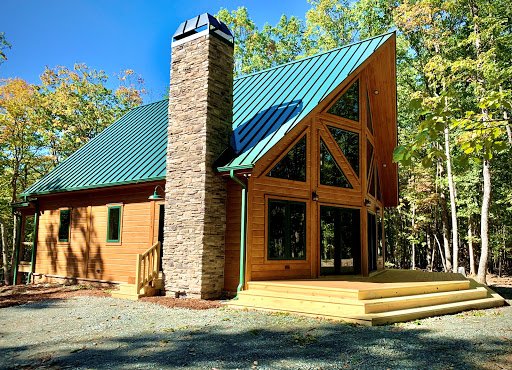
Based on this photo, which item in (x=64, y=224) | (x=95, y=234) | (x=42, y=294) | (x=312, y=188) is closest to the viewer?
(x=312, y=188)

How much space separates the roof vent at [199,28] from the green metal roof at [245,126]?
224 cm

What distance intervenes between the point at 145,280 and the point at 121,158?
206 inches

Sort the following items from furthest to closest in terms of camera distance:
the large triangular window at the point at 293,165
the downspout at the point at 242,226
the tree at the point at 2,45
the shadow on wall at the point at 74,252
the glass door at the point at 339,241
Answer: the tree at the point at 2,45 → the shadow on wall at the point at 74,252 → the glass door at the point at 339,241 → the large triangular window at the point at 293,165 → the downspout at the point at 242,226

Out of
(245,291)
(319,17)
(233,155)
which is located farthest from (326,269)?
(319,17)

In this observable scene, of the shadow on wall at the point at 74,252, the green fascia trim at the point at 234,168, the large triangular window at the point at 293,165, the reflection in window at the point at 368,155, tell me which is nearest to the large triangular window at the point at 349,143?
the reflection in window at the point at 368,155

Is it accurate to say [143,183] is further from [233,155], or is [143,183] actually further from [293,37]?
[293,37]

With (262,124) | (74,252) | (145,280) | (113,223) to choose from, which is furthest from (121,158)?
(262,124)

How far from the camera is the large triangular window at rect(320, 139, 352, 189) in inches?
419

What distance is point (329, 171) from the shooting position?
10758 millimetres

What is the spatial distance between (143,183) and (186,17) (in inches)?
184

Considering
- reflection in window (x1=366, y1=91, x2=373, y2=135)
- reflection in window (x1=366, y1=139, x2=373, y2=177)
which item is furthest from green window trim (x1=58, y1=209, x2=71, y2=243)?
reflection in window (x1=366, y1=91, x2=373, y2=135)

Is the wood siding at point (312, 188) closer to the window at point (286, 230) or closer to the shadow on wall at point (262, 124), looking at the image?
the window at point (286, 230)

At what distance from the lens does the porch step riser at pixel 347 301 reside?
694cm

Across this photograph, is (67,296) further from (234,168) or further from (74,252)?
(234,168)
